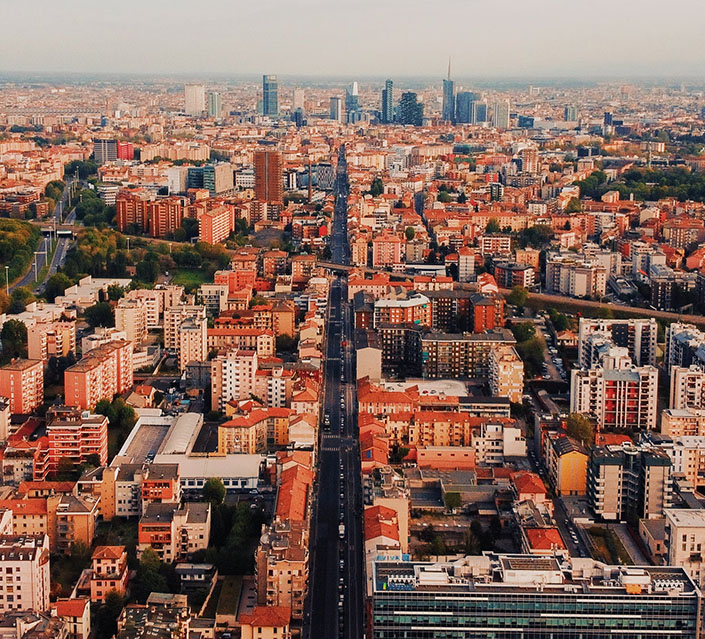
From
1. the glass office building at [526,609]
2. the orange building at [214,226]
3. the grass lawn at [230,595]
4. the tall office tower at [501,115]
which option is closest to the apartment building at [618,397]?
the grass lawn at [230,595]

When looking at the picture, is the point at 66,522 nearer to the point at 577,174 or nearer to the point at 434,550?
the point at 434,550

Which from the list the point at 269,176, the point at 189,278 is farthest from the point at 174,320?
the point at 269,176

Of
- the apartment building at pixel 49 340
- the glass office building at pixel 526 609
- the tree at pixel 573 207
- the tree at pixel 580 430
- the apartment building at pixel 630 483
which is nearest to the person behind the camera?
the glass office building at pixel 526 609

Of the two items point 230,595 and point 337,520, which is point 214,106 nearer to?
point 337,520

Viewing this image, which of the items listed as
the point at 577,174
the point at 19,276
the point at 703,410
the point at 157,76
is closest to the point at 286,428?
the point at 703,410

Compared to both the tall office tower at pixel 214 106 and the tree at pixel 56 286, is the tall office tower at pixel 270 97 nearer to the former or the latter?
the tall office tower at pixel 214 106

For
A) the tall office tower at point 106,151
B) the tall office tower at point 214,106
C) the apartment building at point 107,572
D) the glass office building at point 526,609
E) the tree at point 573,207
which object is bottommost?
the apartment building at point 107,572
